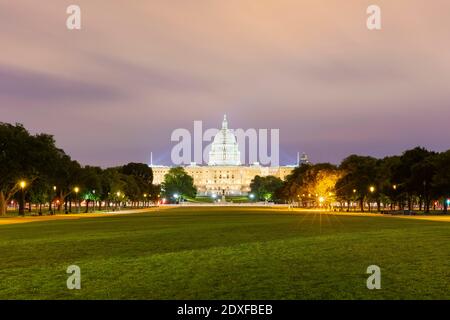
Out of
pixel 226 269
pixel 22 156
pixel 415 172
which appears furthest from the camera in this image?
pixel 415 172

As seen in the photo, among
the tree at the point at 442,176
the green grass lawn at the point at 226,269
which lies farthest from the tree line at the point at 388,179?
the green grass lawn at the point at 226,269

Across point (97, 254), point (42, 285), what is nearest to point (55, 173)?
point (97, 254)

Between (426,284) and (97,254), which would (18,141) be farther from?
(426,284)

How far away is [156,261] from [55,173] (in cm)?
7157

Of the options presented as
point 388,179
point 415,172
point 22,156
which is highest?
point 22,156

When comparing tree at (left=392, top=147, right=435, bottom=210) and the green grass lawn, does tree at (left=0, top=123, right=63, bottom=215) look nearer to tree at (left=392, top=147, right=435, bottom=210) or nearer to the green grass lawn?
the green grass lawn

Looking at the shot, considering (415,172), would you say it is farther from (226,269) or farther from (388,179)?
(226,269)

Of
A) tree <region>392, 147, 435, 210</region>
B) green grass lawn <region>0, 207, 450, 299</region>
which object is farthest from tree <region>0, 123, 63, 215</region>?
tree <region>392, 147, 435, 210</region>

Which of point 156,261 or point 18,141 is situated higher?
point 18,141

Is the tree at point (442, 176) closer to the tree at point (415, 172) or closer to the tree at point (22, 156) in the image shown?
the tree at point (415, 172)

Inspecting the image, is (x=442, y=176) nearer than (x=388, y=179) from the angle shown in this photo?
Yes

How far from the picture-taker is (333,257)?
73.3ft

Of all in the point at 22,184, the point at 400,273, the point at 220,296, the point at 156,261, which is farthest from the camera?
the point at 22,184

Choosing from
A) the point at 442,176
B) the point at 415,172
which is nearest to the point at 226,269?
the point at 442,176
